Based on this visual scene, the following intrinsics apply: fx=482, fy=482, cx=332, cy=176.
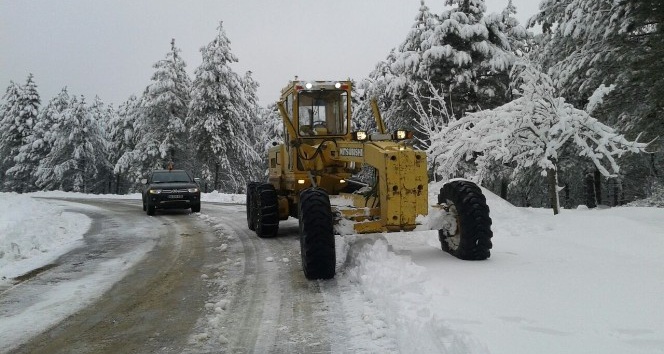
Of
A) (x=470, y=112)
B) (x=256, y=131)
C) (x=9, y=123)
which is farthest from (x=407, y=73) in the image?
(x=9, y=123)

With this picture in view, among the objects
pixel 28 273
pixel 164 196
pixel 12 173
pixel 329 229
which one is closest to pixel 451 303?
pixel 329 229

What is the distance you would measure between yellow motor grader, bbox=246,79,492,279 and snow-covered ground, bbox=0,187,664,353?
1.40 feet

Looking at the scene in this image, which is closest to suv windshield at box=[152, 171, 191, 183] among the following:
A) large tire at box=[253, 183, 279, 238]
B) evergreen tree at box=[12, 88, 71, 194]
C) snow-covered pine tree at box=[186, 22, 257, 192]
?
large tire at box=[253, 183, 279, 238]

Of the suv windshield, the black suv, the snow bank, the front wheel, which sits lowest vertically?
the snow bank

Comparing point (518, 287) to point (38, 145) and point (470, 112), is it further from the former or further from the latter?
point (38, 145)

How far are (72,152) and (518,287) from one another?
160ft

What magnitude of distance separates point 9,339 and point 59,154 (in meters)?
46.9

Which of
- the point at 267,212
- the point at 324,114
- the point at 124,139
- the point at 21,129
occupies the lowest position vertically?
the point at 267,212

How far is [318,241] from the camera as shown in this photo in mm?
6289

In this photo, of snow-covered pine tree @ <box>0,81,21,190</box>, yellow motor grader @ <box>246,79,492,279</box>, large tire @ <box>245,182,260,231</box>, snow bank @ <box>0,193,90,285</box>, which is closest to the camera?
A: yellow motor grader @ <box>246,79,492,279</box>

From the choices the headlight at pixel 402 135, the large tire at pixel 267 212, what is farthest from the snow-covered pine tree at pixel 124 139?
the headlight at pixel 402 135

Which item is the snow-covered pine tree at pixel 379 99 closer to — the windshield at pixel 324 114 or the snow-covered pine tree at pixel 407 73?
the snow-covered pine tree at pixel 407 73

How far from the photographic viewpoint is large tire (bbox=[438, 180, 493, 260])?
648 cm

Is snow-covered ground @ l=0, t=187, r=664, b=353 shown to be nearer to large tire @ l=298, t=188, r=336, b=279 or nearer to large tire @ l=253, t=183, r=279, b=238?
large tire @ l=298, t=188, r=336, b=279
